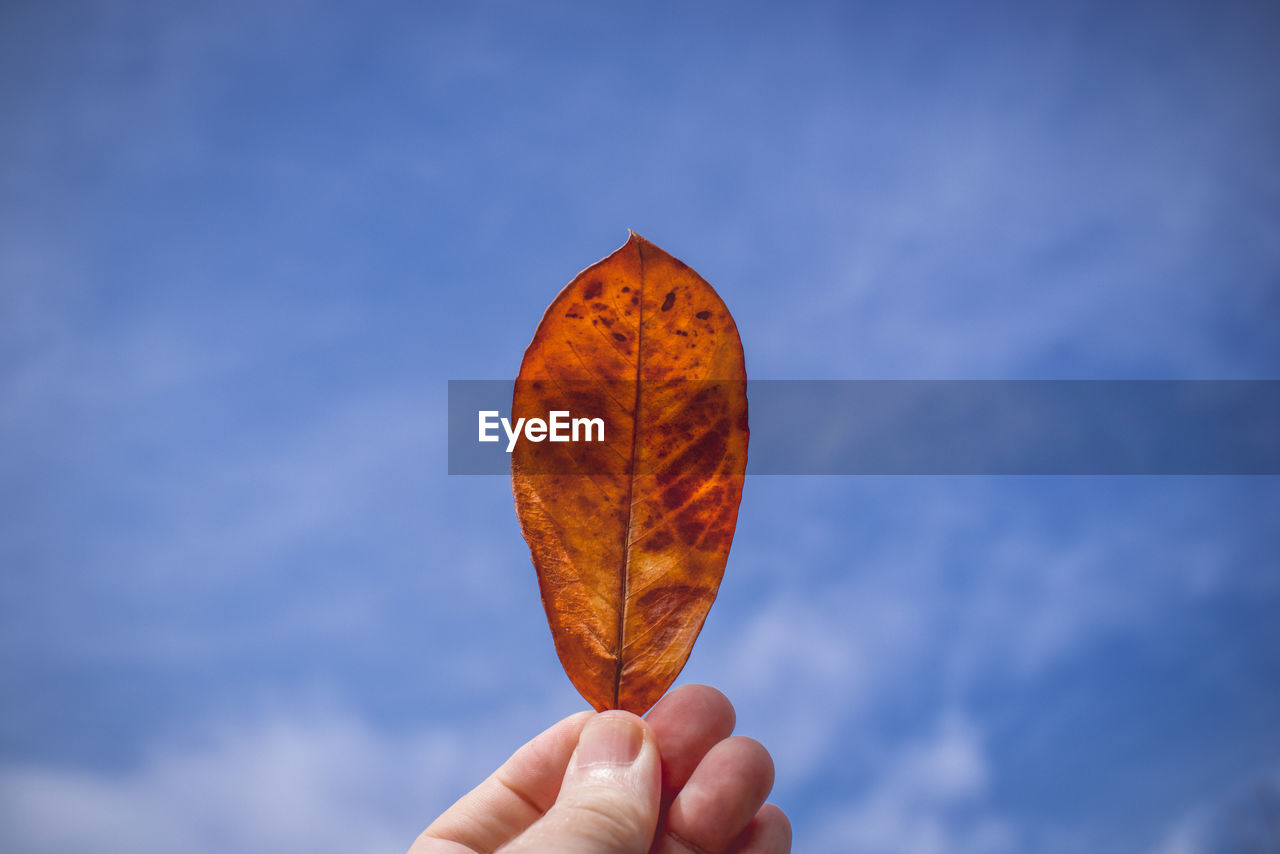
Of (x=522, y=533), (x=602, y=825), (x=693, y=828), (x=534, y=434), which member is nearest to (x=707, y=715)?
(x=693, y=828)

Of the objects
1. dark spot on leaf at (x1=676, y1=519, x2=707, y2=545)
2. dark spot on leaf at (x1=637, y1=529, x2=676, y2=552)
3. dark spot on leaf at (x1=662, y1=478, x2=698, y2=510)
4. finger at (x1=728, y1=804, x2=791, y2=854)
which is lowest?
finger at (x1=728, y1=804, x2=791, y2=854)

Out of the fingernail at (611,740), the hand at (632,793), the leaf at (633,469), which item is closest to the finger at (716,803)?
the hand at (632,793)

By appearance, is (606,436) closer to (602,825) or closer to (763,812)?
(602,825)

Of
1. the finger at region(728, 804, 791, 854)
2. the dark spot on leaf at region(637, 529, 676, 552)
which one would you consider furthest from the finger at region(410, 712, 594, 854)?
the dark spot on leaf at region(637, 529, 676, 552)

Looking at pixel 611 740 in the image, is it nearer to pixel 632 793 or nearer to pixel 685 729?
pixel 632 793

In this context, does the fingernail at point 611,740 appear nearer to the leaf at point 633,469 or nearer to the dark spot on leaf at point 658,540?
the leaf at point 633,469

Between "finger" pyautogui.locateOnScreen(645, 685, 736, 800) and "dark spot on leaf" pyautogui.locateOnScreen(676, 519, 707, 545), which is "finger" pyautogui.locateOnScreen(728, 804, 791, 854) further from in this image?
"dark spot on leaf" pyautogui.locateOnScreen(676, 519, 707, 545)
